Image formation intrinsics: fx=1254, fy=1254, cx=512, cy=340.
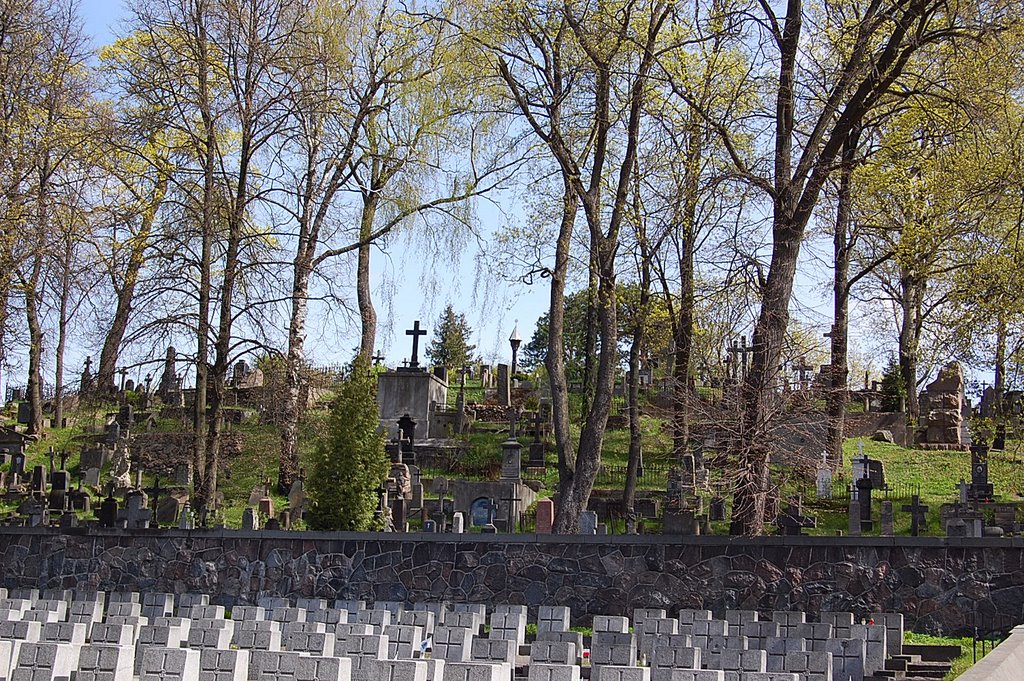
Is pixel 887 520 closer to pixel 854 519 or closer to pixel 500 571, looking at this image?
pixel 854 519

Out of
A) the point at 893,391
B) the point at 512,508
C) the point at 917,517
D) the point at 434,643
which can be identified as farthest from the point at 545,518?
the point at 893,391

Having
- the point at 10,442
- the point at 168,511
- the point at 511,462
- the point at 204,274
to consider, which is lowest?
the point at 168,511

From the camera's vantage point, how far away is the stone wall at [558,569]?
18422 millimetres

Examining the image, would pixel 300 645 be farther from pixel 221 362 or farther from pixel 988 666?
pixel 221 362

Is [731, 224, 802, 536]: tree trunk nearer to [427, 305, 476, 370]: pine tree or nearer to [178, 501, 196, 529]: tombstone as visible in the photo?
[178, 501, 196, 529]: tombstone

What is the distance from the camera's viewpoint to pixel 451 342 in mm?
62344

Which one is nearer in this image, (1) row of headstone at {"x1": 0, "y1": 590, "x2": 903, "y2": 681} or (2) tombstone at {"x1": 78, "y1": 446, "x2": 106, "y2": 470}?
(1) row of headstone at {"x1": 0, "y1": 590, "x2": 903, "y2": 681}

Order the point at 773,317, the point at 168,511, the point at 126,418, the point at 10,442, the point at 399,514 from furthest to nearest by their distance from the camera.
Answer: the point at 126,418, the point at 10,442, the point at 168,511, the point at 399,514, the point at 773,317

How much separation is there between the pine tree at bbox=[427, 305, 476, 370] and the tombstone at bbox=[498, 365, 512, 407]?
55.5 ft

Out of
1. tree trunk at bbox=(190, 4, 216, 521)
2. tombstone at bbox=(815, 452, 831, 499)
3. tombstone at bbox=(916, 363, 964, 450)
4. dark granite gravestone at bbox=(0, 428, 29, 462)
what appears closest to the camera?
tree trunk at bbox=(190, 4, 216, 521)

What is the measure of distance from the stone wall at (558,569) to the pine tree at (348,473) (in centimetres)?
44

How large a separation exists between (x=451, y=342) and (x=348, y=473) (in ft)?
135

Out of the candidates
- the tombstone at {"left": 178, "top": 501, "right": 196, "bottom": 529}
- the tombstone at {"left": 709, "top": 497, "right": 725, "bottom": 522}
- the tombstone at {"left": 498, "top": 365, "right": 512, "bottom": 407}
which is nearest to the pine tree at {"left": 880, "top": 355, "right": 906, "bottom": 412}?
the tombstone at {"left": 498, "top": 365, "right": 512, "bottom": 407}

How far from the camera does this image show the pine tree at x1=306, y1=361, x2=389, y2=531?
21.2 meters
